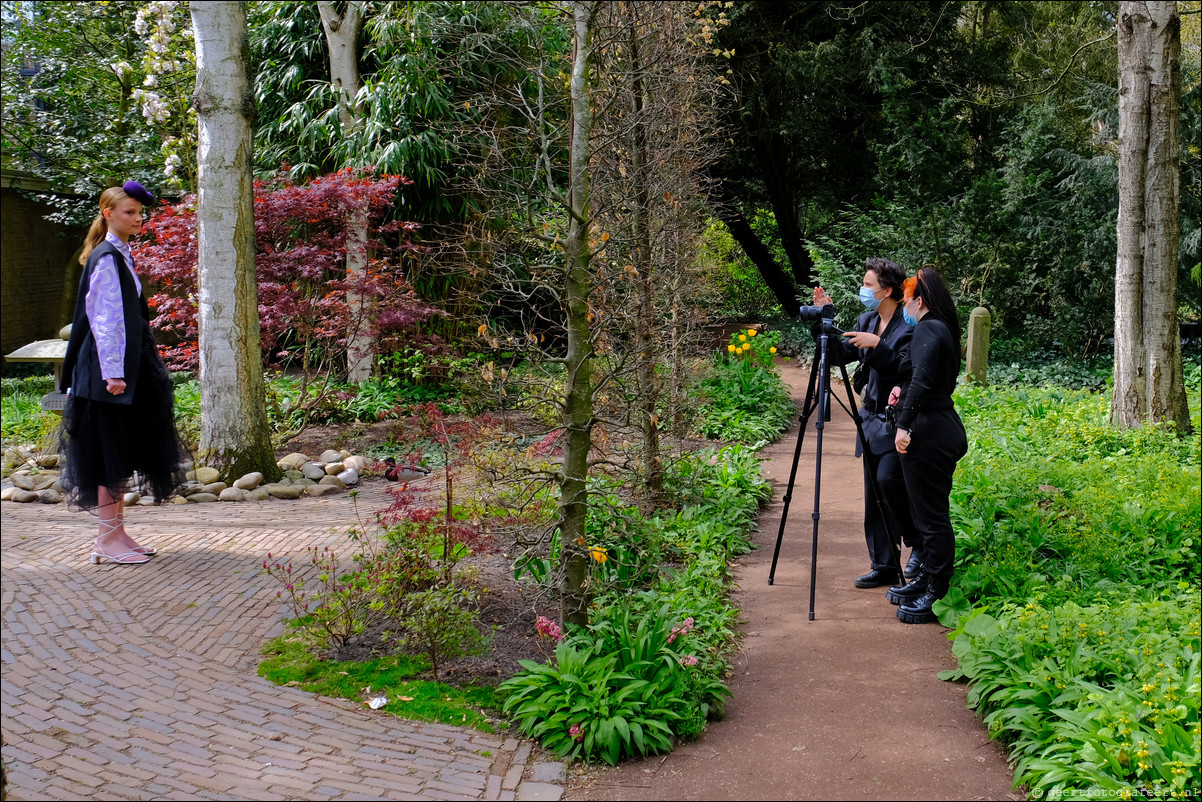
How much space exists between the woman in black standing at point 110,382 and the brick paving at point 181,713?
1.27 ft

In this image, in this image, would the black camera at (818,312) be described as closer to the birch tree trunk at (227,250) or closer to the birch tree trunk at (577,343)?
the birch tree trunk at (577,343)

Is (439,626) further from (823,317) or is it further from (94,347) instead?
(823,317)

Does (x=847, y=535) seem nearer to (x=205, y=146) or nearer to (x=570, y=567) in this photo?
(x=570, y=567)

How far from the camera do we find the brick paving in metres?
3.36

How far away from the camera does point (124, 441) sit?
5.34 meters

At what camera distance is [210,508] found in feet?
23.7

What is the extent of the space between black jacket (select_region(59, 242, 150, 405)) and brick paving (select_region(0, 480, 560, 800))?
1034 mm

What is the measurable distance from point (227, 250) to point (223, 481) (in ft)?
6.65

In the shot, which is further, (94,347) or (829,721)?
(94,347)

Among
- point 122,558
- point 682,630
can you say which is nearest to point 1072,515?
point 682,630

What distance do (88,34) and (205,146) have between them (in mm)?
10986

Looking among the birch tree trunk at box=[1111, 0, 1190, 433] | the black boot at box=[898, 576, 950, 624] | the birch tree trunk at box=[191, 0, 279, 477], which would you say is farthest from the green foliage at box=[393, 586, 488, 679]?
the birch tree trunk at box=[1111, 0, 1190, 433]

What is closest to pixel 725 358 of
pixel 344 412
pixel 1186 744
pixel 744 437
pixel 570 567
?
pixel 744 437

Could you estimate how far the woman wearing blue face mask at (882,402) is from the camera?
17.4 feet
